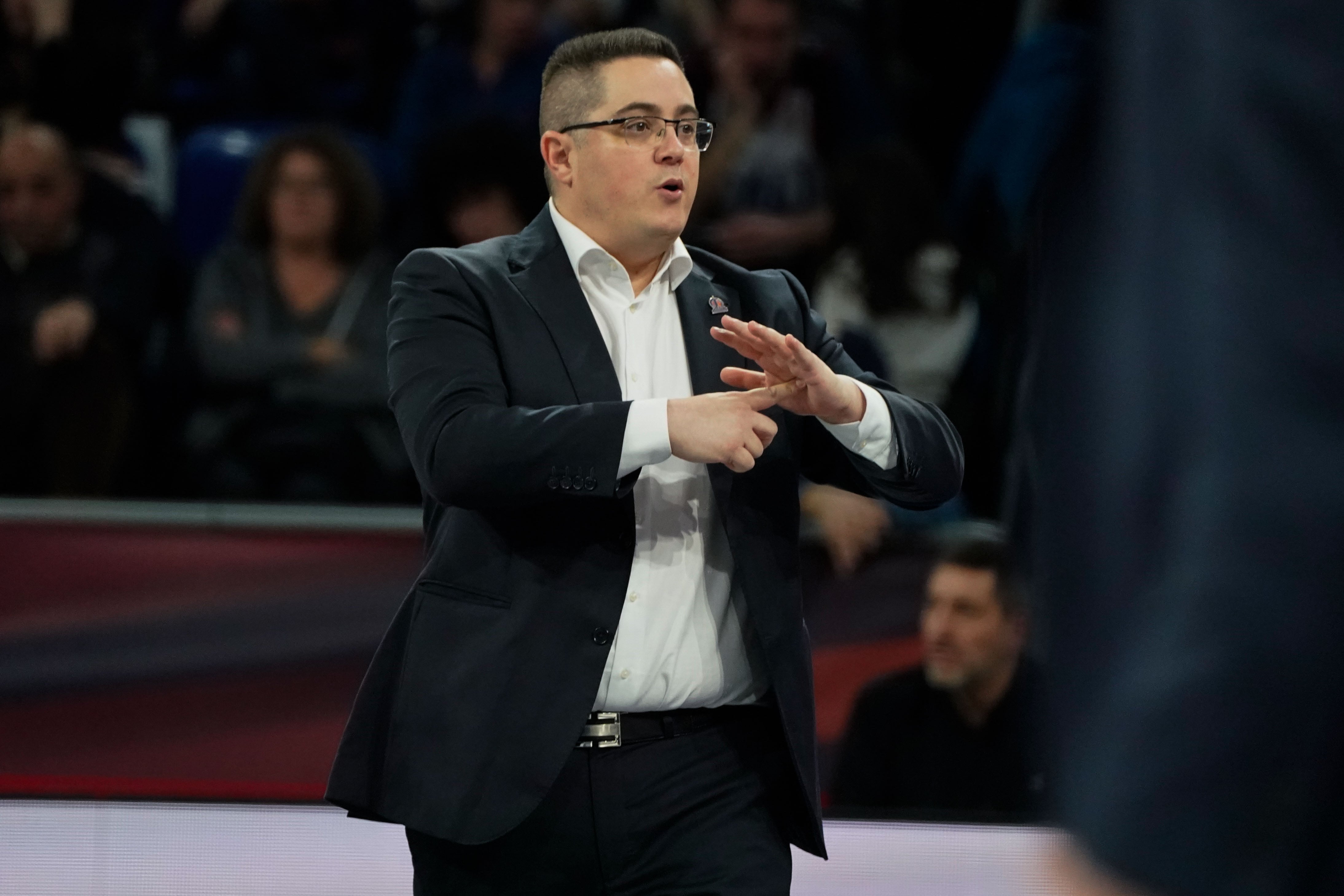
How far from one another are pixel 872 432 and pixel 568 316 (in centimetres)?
44

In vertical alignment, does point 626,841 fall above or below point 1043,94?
below

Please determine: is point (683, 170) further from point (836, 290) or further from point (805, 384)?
point (836, 290)

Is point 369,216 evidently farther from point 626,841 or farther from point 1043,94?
point 1043,94

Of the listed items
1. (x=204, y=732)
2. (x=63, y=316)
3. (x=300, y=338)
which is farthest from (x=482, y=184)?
(x=204, y=732)

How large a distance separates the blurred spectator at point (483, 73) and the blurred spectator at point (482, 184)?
0.16m

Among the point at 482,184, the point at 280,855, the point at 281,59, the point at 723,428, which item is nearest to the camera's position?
the point at 723,428

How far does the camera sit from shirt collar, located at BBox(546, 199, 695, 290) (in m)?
2.38

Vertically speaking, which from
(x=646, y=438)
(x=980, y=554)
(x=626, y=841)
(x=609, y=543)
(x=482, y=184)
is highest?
(x=482, y=184)

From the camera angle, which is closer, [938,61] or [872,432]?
[872,432]

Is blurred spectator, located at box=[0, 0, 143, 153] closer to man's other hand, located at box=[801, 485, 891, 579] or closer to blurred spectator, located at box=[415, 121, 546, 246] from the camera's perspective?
blurred spectator, located at box=[415, 121, 546, 246]

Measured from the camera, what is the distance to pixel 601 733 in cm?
226

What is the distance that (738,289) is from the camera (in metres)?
2.46

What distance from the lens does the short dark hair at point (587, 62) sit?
2.42m

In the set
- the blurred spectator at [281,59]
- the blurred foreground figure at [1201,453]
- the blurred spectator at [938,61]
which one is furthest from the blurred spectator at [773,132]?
the blurred foreground figure at [1201,453]
